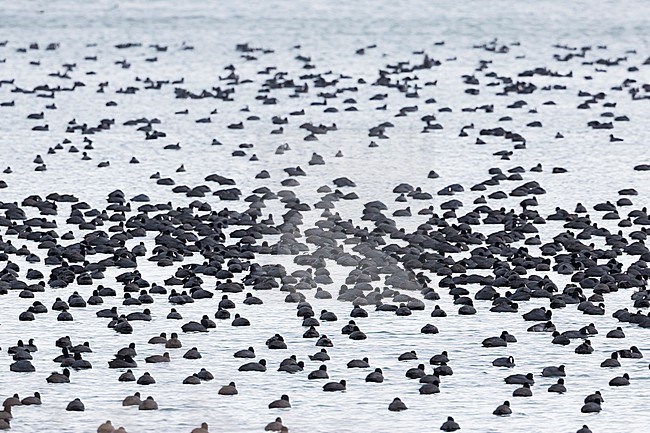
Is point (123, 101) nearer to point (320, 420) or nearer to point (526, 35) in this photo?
point (526, 35)

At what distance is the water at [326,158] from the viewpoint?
15.2 meters

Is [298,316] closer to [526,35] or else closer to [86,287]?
[86,287]

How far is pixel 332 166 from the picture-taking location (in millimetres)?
32281

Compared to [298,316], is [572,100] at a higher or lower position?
higher

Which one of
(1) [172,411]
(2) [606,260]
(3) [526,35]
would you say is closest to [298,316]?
(1) [172,411]

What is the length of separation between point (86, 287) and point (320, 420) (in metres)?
7.47

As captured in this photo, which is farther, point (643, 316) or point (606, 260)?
point (606, 260)

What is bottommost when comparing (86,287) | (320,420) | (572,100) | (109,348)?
(320,420)

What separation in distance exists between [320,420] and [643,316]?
20.6ft

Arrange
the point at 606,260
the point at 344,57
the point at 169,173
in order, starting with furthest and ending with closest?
the point at 344,57
the point at 169,173
the point at 606,260

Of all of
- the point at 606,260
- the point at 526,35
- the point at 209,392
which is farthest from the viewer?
the point at 526,35

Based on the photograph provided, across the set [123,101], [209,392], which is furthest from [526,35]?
[209,392]

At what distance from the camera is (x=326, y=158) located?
110ft

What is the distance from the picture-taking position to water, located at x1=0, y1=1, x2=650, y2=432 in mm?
15188
